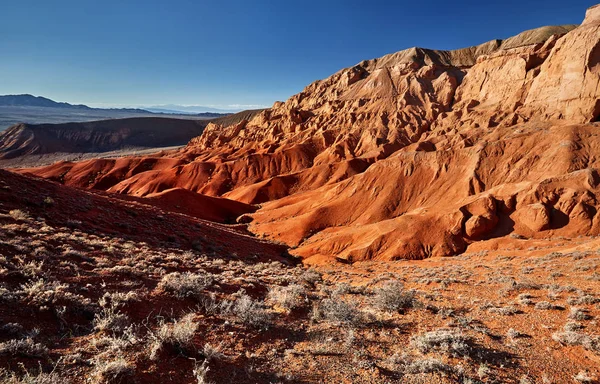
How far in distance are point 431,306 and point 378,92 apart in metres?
85.4

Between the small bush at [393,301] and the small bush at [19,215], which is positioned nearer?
the small bush at [393,301]

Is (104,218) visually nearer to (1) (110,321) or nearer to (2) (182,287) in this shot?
(2) (182,287)

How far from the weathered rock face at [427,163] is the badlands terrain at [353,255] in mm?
289

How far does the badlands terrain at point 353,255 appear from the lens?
208 inches

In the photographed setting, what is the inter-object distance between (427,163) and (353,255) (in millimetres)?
21159

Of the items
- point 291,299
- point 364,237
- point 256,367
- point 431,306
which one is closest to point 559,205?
point 364,237

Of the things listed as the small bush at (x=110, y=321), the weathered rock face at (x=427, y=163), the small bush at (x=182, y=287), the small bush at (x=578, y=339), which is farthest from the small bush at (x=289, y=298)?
the weathered rock face at (x=427, y=163)

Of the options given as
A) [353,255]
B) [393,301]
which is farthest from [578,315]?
[353,255]

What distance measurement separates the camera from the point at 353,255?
2780cm

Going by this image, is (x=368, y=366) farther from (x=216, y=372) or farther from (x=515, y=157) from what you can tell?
(x=515, y=157)

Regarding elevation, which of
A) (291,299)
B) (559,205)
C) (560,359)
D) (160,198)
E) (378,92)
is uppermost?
(378,92)

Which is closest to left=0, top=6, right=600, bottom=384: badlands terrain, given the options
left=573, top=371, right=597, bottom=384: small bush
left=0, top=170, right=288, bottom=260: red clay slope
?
left=573, top=371, right=597, bottom=384: small bush

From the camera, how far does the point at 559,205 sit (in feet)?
87.8

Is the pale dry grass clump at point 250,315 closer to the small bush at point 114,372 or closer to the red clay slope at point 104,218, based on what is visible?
the small bush at point 114,372
